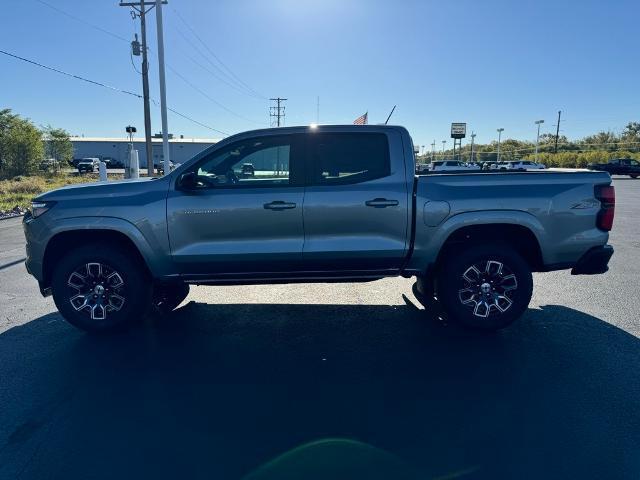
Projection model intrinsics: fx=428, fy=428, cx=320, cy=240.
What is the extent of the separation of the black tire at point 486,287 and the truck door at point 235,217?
5.19 feet

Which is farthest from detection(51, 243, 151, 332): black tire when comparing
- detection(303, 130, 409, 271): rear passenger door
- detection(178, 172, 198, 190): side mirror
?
detection(303, 130, 409, 271): rear passenger door

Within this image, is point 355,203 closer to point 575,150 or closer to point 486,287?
point 486,287

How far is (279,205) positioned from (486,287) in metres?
2.24

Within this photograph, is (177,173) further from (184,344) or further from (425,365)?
(425,365)

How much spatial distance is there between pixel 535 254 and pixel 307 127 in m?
2.72

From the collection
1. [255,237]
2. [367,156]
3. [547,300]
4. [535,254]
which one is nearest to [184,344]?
[255,237]

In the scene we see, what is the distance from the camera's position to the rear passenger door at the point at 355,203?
4.20 meters

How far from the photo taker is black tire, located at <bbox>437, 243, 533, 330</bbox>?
4301mm

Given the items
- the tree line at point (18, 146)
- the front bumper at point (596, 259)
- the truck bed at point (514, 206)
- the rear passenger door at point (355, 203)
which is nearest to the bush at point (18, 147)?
the tree line at point (18, 146)

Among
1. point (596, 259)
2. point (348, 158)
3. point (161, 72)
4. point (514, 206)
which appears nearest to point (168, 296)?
point (348, 158)

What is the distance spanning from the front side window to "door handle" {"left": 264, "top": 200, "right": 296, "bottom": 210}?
0.76ft

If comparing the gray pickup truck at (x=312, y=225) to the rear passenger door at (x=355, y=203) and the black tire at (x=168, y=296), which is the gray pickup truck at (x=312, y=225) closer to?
the rear passenger door at (x=355, y=203)

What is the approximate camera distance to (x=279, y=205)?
417 cm

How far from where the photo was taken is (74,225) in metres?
4.15
